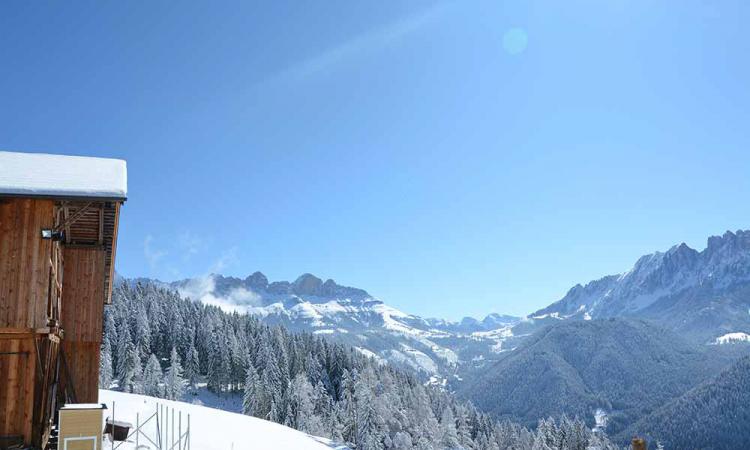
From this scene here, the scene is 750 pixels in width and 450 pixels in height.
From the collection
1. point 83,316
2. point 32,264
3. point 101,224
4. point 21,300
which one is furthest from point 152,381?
point 32,264

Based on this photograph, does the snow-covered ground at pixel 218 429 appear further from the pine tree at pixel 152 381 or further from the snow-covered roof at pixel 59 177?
the pine tree at pixel 152 381

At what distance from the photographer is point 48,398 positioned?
18.7 meters

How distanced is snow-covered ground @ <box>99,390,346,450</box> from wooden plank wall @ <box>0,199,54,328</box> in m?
8.85

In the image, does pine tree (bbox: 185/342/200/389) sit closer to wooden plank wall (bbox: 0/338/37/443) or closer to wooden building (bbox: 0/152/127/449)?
wooden building (bbox: 0/152/127/449)

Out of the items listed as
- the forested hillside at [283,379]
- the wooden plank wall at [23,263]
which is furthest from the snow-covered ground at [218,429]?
the forested hillside at [283,379]

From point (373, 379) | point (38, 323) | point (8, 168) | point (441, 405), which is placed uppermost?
point (8, 168)

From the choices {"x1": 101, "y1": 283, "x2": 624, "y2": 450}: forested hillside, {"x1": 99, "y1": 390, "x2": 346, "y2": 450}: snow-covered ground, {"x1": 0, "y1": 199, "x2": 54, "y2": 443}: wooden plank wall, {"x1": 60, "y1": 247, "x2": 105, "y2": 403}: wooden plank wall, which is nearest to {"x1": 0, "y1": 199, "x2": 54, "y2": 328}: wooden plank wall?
{"x1": 0, "y1": 199, "x2": 54, "y2": 443}: wooden plank wall

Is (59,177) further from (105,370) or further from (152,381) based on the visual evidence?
(105,370)

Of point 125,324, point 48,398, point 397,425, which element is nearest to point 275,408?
point 397,425

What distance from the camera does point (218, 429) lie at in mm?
32594

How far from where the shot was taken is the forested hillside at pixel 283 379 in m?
82.6

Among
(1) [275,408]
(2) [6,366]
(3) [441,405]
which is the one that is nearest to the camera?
(2) [6,366]

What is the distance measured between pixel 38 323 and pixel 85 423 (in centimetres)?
373

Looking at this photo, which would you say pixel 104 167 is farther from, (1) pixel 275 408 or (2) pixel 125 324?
(2) pixel 125 324
